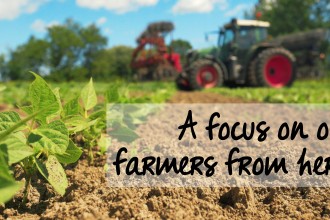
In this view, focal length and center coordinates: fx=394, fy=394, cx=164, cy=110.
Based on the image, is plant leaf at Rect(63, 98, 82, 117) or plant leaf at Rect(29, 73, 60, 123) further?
plant leaf at Rect(63, 98, 82, 117)

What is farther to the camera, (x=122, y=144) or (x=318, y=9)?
(x=318, y=9)

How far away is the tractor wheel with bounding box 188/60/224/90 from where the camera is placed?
11438 millimetres

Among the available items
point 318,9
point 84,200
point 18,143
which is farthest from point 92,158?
point 318,9

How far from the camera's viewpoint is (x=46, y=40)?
49375 mm

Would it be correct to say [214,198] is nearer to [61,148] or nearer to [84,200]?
[84,200]

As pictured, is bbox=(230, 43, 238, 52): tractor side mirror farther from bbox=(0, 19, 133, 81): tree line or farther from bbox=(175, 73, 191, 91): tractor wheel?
bbox=(0, 19, 133, 81): tree line

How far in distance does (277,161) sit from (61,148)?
1.15m

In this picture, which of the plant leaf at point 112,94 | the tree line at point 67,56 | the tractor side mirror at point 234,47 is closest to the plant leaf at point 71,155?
the plant leaf at point 112,94

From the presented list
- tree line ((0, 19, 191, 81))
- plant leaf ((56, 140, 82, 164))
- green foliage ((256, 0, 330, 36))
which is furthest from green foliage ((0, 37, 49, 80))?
plant leaf ((56, 140, 82, 164))

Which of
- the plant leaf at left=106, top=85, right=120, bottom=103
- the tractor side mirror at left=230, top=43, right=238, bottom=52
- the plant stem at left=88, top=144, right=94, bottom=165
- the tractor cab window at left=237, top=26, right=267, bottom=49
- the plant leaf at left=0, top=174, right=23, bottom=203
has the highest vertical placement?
the tractor cab window at left=237, top=26, right=267, bottom=49

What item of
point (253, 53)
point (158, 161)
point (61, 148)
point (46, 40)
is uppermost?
point (46, 40)

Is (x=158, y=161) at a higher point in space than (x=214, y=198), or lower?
higher

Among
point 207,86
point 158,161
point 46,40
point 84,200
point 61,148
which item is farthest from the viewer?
point 46,40

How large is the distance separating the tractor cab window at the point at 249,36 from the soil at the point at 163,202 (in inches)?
429
